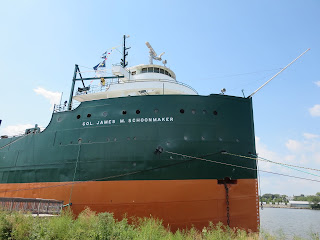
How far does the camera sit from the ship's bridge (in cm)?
1259

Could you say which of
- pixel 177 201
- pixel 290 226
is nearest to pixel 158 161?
pixel 177 201

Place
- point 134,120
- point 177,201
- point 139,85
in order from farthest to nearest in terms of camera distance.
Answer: point 139,85 → point 134,120 → point 177,201

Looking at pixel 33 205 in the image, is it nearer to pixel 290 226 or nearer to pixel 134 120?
pixel 134 120

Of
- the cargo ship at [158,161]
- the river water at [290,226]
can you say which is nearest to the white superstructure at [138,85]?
the cargo ship at [158,161]

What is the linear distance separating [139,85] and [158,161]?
505cm

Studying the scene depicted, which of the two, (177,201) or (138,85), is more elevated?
(138,85)

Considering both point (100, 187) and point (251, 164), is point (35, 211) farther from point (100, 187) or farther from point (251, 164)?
point (251, 164)

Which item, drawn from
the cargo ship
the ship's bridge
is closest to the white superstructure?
the ship's bridge

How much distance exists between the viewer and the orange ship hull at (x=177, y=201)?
870cm

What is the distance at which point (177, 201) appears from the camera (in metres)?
8.79

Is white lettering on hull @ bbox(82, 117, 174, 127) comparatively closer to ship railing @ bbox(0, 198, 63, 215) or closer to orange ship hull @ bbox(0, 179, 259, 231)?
orange ship hull @ bbox(0, 179, 259, 231)

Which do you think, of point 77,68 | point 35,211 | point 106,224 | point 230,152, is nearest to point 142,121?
point 230,152

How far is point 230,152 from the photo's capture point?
9.46m

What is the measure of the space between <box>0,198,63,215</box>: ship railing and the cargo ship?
0.47m
